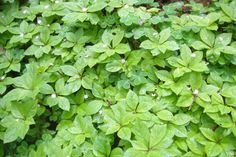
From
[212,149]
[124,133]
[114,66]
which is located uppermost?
[114,66]

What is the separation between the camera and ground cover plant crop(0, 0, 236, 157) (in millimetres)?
2010

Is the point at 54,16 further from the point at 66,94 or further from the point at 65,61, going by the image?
the point at 66,94

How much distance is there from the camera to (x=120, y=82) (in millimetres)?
2264

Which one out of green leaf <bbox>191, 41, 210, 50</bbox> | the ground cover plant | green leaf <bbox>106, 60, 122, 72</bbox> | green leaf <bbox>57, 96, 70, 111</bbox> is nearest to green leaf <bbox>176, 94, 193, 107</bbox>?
the ground cover plant

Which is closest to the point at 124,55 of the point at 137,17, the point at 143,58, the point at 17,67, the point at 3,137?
the point at 143,58

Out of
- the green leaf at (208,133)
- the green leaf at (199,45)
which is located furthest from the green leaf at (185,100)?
the green leaf at (199,45)

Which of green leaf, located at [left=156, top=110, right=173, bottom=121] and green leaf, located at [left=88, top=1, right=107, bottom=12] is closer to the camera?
green leaf, located at [left=156, top=110, right=173, bottom=121]

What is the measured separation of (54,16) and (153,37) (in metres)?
0.98

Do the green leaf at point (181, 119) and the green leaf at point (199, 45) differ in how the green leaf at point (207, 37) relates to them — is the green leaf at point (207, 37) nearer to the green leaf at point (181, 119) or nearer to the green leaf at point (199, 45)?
the green leaf at point (199, 45)

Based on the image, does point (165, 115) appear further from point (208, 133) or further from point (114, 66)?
point (114, 66)

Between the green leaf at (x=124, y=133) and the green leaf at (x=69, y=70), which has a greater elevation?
the green leaf at (x=69, y=70)

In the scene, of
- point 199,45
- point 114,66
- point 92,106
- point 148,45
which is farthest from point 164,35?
point 92,106

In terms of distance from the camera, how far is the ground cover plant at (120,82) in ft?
6.59

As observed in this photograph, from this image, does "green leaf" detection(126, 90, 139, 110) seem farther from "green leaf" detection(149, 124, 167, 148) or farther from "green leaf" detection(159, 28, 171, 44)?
"green leaf" detection(159, 28, 171, 44)
